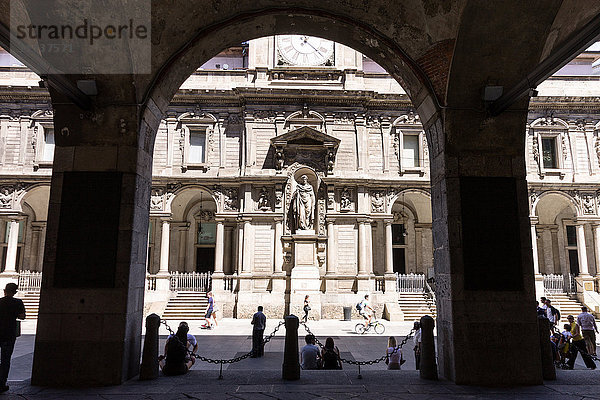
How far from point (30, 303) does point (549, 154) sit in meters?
28.6

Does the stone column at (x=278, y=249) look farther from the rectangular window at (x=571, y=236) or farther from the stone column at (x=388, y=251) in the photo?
the rectangular window at (x=571, y=236)

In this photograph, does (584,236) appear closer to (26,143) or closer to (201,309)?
(201,309)

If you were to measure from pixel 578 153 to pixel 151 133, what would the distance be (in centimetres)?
2481

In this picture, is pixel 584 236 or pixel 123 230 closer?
pixel 123 230

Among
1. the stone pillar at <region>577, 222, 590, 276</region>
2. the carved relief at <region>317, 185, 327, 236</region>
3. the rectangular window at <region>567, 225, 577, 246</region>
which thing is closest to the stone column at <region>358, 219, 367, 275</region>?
the carved relief at <region>317, 185, 327, 236</region>

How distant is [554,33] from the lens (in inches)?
277

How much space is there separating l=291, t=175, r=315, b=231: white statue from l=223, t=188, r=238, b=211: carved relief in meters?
3.44

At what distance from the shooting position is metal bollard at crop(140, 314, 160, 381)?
6738 mm

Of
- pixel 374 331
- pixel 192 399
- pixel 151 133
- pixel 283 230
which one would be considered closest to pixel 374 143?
pixel 283 230

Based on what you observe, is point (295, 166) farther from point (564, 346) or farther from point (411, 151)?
point (564, 346)

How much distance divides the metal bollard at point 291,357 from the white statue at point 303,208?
14.0 metres

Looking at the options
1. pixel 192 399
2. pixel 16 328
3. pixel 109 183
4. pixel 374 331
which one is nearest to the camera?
pixel 192 399

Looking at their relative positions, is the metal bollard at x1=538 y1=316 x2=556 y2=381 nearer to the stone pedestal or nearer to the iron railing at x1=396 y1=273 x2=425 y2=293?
the stone pedestal

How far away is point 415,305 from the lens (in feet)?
72.2
